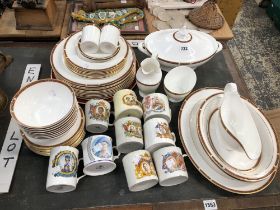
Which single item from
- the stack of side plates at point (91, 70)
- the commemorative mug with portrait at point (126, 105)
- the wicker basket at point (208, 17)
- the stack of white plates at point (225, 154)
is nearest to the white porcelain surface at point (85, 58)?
the stack of side plates at point (91, 70)

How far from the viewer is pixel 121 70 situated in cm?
99

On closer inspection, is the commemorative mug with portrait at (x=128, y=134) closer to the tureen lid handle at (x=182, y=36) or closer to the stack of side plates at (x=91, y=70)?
the stack of side plates at (x=91, y=70)

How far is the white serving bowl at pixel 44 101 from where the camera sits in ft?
2.71

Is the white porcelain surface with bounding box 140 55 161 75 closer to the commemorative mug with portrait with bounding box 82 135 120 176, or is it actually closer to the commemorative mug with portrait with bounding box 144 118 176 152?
the commemorative mug with portrait with bounding box 144 118 176 152

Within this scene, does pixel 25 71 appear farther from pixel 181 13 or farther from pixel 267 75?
pixel 267 75

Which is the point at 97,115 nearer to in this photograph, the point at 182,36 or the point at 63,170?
the point at 63,170

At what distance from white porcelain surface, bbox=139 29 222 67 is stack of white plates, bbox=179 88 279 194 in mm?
215

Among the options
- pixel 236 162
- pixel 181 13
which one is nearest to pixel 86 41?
pixel 236 162

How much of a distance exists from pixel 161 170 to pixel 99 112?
28 centimetres

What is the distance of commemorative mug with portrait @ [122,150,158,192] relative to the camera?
0.77 m

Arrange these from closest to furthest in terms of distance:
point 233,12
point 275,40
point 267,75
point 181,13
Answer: point 181,13 → point 233,12 → point 267,75 → point 275,40

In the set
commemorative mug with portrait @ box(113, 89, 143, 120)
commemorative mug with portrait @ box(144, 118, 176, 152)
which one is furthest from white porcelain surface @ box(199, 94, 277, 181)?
commemorative mug with portrait @ box(113, 89, 143, 120)

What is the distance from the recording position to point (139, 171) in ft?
2.53

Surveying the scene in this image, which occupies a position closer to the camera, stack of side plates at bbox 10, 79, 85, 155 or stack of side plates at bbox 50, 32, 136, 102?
stack of side plates at bbox 10, 79, 85, 155
